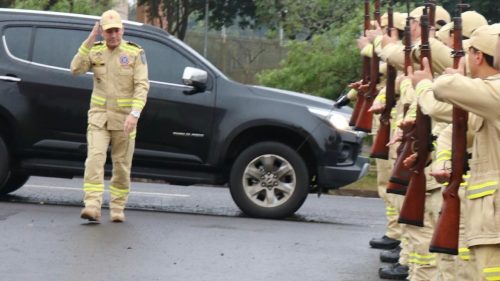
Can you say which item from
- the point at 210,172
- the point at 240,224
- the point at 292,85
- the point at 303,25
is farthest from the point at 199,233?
the point at 303,25

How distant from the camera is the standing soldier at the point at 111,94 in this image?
1141 centimetres

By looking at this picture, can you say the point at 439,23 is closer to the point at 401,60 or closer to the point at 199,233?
the point at 401,60

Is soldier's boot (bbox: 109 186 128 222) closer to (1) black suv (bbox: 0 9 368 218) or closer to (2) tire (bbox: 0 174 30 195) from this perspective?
(1) black suv (bbox: 0 9 368 218)

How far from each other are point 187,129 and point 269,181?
3.20 feet

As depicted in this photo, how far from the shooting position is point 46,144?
41.5 ft

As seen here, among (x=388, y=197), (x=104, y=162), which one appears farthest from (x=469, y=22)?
(x=104, y=162)

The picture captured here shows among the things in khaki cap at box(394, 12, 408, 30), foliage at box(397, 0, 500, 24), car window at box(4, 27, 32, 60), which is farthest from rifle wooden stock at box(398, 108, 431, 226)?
foliage at box(397, 0, 500, 24)

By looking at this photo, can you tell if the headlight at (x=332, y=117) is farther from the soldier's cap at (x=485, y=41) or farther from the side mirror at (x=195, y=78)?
the soldier's cap at (x=485, y=41)

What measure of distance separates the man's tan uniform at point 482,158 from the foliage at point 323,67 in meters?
13.0

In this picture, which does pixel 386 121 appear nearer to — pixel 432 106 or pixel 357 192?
pixel 432 106

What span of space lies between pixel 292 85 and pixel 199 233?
844 cm

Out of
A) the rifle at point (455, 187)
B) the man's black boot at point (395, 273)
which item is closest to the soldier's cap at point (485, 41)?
the rifle at point (455, 187)

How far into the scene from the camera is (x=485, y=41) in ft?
19.7

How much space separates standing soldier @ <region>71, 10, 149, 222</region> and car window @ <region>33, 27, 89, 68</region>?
1261 millimetres
